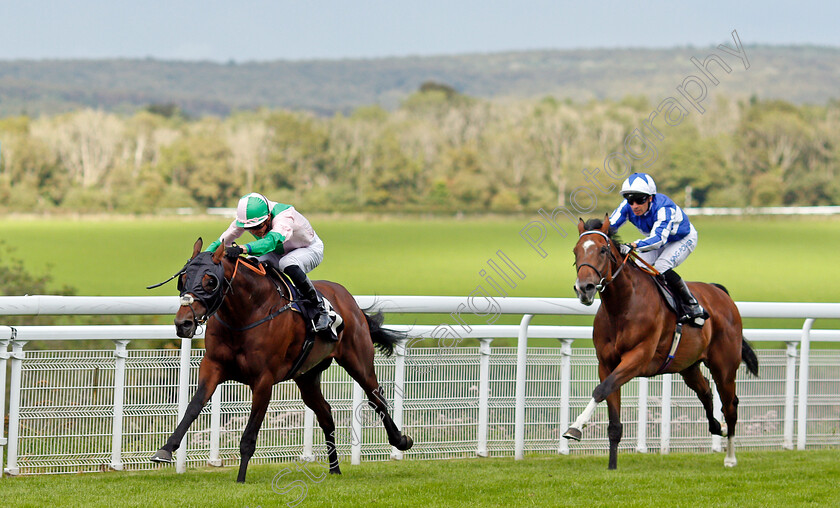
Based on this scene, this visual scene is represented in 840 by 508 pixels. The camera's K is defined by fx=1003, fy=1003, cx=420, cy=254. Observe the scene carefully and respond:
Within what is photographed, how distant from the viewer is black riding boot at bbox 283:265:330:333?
5.09m

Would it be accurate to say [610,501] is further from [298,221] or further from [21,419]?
[21,419]

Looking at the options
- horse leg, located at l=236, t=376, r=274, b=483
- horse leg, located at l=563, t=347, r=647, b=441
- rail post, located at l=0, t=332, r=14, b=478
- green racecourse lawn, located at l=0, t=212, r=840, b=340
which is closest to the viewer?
horse leg, located at l=236, t=376, r=274, b=483

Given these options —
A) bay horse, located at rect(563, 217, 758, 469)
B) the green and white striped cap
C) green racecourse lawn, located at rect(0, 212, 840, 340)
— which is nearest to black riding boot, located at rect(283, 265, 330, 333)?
the green and white striped cap

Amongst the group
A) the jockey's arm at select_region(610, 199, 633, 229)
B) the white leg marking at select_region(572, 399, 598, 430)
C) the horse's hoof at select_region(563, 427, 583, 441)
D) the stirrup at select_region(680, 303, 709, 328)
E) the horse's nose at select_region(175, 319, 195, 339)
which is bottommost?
the horse's hoof at select_region(563, 427, 583, 441)

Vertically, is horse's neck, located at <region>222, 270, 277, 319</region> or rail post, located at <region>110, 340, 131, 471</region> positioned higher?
horse's neck, located at <region>222, 270, 277, 319</region>

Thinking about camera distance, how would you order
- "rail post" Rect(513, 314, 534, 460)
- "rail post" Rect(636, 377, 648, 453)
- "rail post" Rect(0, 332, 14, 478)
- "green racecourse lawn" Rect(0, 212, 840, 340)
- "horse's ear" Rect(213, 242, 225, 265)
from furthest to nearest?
"green racecourse lawn" Rect(0, 212, 840, 340) → "rail post" Rect(636, 377, 648, 453) → "rail post" Rect(513, 314, 534, 460) → "rail post" Rect(0, 332, 14, 478) → "horse's ear" Rect(213, 242, 225, 265)

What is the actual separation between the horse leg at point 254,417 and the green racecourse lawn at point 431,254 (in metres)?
14.1

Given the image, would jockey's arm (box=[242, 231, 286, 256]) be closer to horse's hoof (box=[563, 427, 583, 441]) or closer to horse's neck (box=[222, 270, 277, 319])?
horse's neck (box=[222, 270, 277, 319])

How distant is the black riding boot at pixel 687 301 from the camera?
5.86m

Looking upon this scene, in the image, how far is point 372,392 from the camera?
18.0 feet

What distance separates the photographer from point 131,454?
543 cm

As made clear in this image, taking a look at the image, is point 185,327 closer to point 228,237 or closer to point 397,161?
point 228,237

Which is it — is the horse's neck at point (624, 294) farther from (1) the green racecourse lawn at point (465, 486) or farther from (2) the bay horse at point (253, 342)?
(2) the bay horse at point (253, 342)

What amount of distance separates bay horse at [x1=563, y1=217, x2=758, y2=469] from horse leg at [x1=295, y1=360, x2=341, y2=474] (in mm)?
1361
